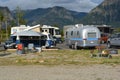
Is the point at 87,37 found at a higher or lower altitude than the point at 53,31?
lower

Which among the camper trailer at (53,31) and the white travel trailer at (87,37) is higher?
the camper trailer at (53,31)

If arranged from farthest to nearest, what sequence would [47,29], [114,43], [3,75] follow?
[47,29], [114,43], [3,75]

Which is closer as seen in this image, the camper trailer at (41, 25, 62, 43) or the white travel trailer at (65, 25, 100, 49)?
the white travel trailer at (65, 25, 100, 49)

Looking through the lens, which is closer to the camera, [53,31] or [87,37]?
[87,37]

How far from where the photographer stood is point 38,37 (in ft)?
122

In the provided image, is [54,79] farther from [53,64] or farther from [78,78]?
[53,64]

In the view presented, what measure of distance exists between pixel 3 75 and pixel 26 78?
59.6 inches

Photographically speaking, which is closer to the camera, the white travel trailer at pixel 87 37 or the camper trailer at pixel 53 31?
the white travel trailer at pixel 87 37

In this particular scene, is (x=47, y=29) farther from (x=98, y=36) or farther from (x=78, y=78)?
(x=78, y=78)

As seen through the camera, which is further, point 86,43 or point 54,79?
point 86,43

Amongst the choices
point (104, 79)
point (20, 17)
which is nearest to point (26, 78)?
point (104, 79)

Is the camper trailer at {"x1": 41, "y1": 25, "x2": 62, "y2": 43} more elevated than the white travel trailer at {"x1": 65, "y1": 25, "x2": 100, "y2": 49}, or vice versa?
the camper trailer at {"x1": 41, "y1": 25, "x2": 62, "y2": 43}

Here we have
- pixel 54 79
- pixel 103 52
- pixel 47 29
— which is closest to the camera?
pixel 54 79

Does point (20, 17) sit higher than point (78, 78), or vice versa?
point (20, 17)
